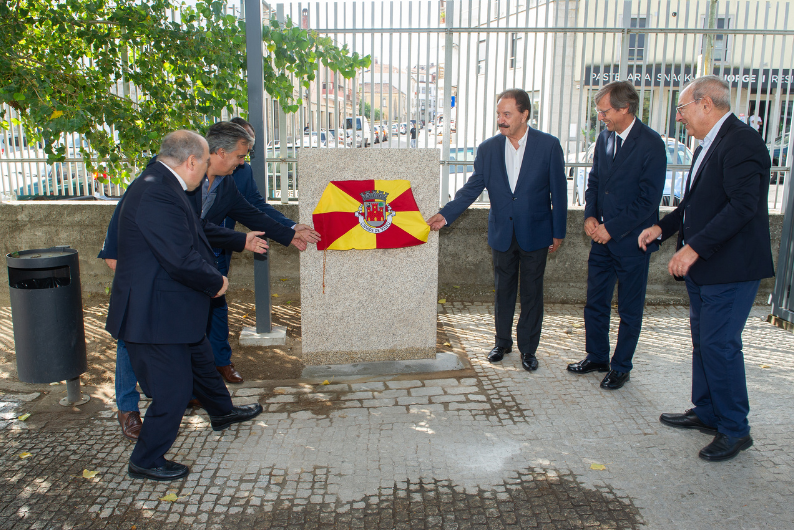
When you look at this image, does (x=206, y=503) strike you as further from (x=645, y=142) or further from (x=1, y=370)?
(x=645, y=142)

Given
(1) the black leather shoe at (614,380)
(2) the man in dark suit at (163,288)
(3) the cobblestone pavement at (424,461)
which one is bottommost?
(3) the cobblestone pavement at (424,461)

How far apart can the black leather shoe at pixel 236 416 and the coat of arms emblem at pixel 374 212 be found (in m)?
1.65

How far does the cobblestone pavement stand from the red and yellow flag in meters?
1.15

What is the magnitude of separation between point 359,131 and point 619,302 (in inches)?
149

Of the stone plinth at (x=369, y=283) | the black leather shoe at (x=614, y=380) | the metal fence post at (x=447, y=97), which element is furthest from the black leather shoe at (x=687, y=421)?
the metal fence post at (x=447, y=97)

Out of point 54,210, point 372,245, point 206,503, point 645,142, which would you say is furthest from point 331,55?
point 54,210

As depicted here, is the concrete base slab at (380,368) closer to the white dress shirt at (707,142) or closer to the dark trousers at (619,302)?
the dark trousers at (619,302)

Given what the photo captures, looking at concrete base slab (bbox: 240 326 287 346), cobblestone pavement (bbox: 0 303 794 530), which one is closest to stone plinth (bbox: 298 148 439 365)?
cobblestone pavement (bbox: 0 303 794 530)

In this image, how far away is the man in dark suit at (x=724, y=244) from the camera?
3494 millimetres

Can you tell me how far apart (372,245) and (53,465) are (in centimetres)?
267

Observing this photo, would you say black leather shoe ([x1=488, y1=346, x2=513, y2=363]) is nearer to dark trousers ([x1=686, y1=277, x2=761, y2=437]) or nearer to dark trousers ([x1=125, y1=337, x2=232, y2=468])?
dark trousers ([x1=686, y1=277, x2=761, y2=437])

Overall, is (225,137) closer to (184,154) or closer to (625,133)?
(184,154)

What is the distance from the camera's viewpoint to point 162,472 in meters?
3.42

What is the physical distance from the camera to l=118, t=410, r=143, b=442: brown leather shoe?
153 inches
